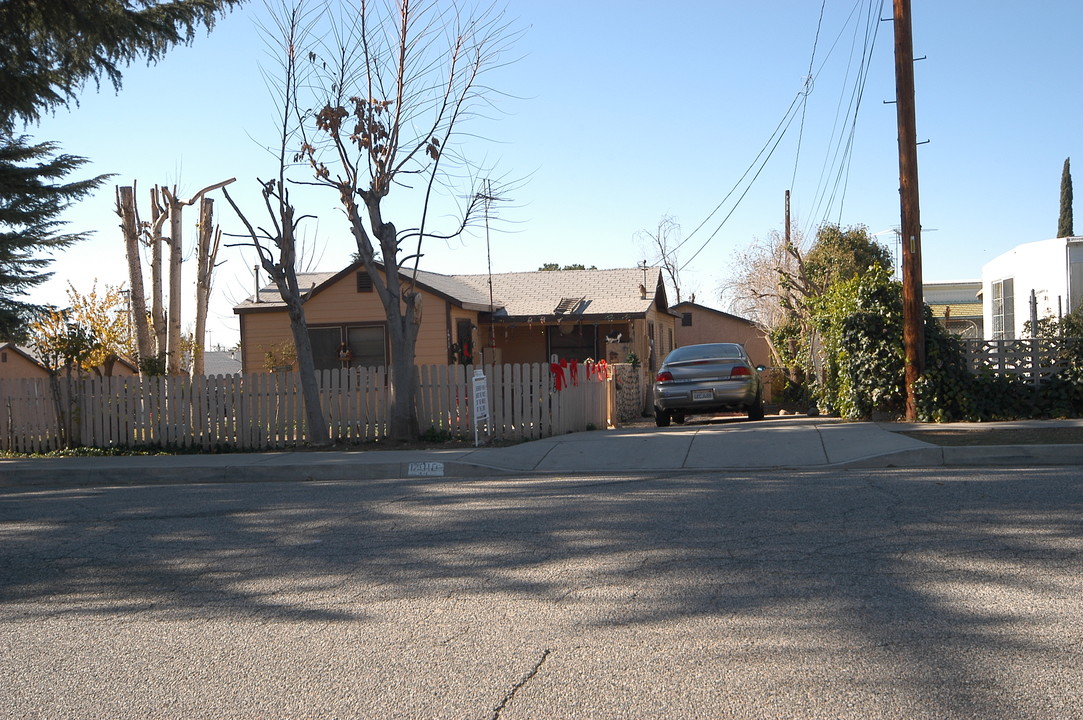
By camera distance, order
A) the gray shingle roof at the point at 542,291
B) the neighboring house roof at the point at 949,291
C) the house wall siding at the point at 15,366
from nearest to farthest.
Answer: the gray shingle roof at the point at 542,291
the house wall siding at the point at 15,366
the neighboring house roof at the point at 949,291

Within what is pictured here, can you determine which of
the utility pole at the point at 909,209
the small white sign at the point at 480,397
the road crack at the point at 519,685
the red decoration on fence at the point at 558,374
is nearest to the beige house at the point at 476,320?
the red decoration on fence at the point at 558,374

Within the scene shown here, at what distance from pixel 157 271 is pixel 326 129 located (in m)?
14.1

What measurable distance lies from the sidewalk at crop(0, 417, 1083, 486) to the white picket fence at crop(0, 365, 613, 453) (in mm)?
1403

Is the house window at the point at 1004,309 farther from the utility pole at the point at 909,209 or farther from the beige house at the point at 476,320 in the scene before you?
the beige house at the point at 476,320

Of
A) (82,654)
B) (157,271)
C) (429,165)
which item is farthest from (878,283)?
(157,271)

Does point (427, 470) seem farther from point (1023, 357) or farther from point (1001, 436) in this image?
point (1023, 357)

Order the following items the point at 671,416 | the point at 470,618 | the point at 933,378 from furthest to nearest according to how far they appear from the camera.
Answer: the point at 671,416
the point at 933,378
the point at 470,618

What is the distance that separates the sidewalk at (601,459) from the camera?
35.4 ft

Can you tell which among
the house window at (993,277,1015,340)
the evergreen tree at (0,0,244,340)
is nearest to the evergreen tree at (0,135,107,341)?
the evergreen tree at (0,0,244,340)

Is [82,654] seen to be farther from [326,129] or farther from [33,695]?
[326,129]

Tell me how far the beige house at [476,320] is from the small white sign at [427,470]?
37.7ft

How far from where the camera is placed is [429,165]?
15.6m

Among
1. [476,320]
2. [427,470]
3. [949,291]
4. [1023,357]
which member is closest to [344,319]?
[476,320]

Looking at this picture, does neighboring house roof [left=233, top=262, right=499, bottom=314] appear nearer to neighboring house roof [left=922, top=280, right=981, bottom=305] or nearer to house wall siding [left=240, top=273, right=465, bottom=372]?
house wall siding [left=240, top=273, right=465, bottom=372]
